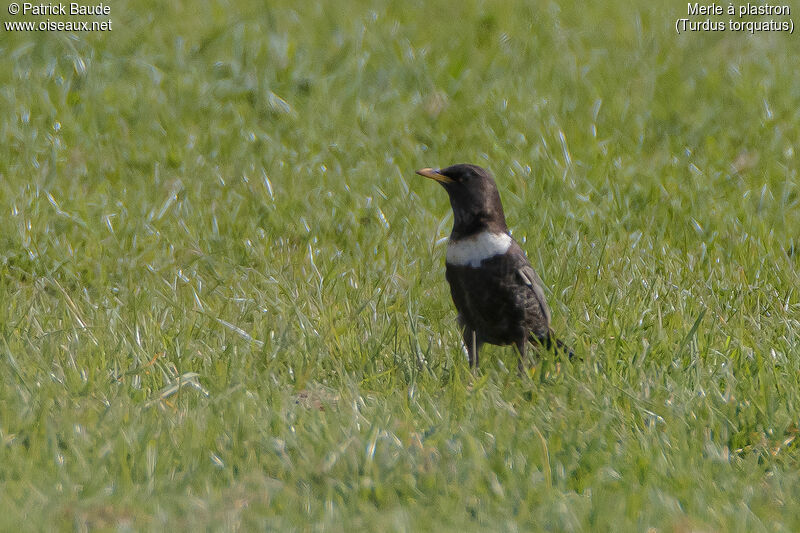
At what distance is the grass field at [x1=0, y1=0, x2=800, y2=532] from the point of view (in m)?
3.59

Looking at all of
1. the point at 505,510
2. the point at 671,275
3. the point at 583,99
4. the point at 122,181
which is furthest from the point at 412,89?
the point at 505,510

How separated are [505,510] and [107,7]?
22.5ft

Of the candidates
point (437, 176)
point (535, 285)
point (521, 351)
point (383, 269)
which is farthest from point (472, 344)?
point (383, 269)

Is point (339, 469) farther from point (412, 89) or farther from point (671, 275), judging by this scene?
point (412, 89)

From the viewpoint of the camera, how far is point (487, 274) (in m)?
4.77

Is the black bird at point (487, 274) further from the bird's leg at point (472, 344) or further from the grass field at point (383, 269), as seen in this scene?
the grass field at point (383, 269)

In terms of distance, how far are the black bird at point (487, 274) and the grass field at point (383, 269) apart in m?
0.18

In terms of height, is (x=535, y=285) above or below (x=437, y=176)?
below

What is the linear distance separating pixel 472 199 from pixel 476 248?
0.73 ft

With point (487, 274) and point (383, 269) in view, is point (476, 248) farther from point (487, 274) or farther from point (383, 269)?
point (383, 269)

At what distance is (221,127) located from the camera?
25.4ft

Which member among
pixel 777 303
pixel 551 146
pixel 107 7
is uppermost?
pixel 107 7

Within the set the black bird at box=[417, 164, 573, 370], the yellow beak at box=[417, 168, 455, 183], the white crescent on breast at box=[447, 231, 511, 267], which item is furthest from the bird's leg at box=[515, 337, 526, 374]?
the yellow beak at box=[417, 168, 455, 183]

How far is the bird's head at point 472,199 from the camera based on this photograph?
485 cm
